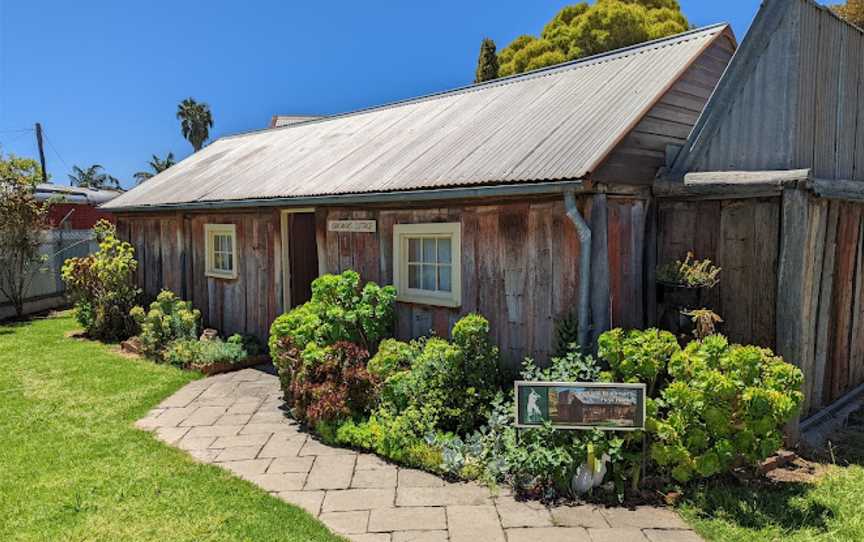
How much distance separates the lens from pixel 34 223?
13.3 metres

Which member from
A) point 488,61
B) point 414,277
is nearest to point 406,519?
point 414,277

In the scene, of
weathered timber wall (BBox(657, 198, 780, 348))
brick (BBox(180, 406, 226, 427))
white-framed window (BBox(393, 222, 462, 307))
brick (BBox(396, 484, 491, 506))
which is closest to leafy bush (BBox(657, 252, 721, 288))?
weathered timber wall (BBox(657, 198, 780, 348))

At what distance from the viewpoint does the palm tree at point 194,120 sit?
4456cm

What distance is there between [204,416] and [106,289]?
5778mm

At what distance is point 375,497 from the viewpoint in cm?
439

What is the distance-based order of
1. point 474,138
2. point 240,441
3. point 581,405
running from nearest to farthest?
point 581,405 < point 240,441 < point 474,138

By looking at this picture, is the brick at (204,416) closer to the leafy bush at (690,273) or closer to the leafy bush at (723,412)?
the leafy bush at (723,412)

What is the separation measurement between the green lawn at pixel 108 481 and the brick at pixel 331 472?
0.43 meters

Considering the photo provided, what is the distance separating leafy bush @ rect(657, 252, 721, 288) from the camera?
5539mm

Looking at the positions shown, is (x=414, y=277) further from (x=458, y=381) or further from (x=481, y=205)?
(x=458, y=381)

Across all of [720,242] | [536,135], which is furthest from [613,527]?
[536,135]

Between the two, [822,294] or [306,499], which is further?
[822,294]

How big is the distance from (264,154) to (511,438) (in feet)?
28.0

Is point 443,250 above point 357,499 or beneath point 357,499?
above
